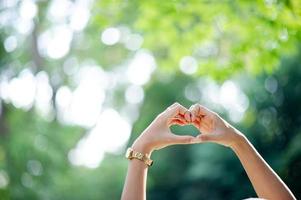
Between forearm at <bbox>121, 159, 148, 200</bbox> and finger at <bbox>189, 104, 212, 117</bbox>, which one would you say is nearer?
forearm at <bbox>121, 159, 148, 200</bbox>

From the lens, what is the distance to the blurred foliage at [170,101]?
5.62 metres

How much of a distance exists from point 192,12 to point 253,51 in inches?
25.0

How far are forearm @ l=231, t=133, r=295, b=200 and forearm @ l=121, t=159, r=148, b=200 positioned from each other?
1.07 feet

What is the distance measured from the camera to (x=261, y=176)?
79.8 inches

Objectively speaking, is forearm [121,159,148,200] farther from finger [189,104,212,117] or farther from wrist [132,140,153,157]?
finger [189,104,212,117]

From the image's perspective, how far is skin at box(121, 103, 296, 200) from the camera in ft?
6.47

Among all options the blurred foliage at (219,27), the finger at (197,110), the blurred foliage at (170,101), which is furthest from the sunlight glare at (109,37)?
the finger at (197,110)

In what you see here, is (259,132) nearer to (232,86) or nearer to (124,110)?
(232,86)

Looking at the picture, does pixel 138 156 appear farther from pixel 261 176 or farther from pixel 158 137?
pixel 261 176

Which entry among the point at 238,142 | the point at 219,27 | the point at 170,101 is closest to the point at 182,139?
the point at 238,142

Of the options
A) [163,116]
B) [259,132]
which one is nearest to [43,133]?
[259,132]

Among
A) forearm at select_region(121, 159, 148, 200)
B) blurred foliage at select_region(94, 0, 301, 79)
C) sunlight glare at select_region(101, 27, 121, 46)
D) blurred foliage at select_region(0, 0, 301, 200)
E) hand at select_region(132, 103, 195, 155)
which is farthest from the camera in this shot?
sunlight glare at select_region(101, 27, 121, 46)

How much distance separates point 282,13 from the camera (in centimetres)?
457

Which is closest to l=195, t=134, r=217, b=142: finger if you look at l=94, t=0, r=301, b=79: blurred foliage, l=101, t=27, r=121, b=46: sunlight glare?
l=94, t=0, r=301, b=79: blurred foliage
